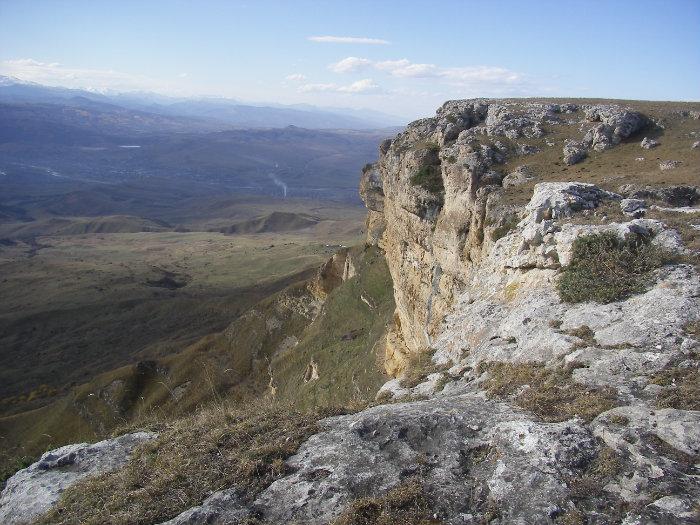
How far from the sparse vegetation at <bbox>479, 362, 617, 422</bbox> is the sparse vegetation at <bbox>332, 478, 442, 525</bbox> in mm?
3091

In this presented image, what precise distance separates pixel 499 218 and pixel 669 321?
13192 mm

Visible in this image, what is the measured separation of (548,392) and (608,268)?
578 centimetres

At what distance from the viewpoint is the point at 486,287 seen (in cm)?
1898

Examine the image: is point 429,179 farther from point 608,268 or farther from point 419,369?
point 419,369

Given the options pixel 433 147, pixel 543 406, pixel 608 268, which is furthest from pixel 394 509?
pixel 433 147

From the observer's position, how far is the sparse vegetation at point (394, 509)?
745 cm

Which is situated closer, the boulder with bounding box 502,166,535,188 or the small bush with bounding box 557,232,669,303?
the small bush with bounding box 557,232,669,303

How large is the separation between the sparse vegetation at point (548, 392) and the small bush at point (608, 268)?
138 inches

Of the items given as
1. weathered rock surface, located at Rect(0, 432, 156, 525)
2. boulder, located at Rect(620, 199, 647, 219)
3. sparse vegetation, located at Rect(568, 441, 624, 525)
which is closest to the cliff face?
boulder, located at Rect(620, 199, 647, 219)

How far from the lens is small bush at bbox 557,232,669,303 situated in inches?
534

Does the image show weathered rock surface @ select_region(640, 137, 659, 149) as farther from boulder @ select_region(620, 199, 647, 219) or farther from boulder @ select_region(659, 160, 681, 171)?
boulder @ select_region(620, 199, 647, 219)

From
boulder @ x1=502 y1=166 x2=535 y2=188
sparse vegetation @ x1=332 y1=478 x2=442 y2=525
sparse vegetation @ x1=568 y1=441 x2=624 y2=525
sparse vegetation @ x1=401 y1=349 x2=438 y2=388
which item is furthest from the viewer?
boulder @ x1=502 y1=166 x2=535 y2=188

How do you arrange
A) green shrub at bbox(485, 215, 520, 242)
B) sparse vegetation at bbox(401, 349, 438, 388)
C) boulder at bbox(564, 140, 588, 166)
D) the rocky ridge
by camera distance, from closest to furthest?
the rocky ridge
sparse vegetation at bbox(401, 349, 438, 388)
green shrub at bbox(485, 215, 520, 242)
boulder at bbox(564, 140, 588, 166)

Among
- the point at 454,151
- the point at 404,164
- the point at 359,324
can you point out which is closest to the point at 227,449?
the point at 454,151
